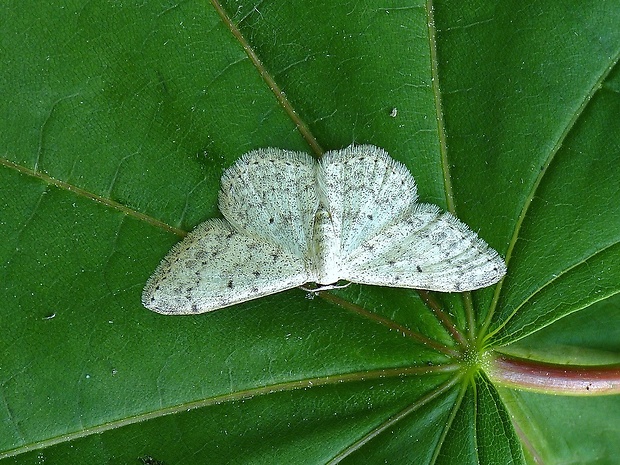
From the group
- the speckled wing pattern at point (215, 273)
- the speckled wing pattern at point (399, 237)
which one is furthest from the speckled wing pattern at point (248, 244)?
the speckled wing pattern at point (399, 237)

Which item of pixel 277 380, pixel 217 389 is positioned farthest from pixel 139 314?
pixel 277 380

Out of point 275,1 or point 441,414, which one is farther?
point 441,414

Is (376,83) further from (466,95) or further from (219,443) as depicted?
(219,443)

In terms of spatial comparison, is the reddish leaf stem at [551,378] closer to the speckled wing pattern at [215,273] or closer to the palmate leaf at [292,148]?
the palmate leaf at [292,148]

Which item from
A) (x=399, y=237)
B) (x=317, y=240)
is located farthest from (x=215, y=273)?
(x=399, y=237)

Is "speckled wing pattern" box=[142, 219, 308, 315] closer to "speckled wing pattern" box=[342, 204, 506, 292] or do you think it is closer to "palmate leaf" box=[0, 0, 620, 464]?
"palmate leaf" box=[0, 0, 620, 464]

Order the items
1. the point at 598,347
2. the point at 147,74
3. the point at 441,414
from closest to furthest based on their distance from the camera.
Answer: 1. the point at 147,74
2. the point at 441,414
3. the point at 598,347

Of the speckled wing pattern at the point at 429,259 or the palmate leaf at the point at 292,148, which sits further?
the speckled wing pattern at the point at 429,259
